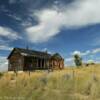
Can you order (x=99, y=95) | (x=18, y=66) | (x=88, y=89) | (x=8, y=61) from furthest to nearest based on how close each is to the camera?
(x=8, y=61)
(x=18, y=66)
(x=88, y=89)
(x=99, y=95)

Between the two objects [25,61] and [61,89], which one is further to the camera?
[25,61]

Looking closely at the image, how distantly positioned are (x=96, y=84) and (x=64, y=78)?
150 inches

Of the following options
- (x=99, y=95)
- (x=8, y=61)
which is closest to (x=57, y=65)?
(x=8, y=61)

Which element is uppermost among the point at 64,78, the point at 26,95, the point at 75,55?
the point at 75,55

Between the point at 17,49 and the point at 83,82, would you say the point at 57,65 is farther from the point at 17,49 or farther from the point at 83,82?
the point at 83,82

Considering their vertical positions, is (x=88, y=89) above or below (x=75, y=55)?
below

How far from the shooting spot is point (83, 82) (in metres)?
16.8

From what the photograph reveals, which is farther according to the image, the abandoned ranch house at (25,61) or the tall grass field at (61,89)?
the abandoned ranch house at (25,61)

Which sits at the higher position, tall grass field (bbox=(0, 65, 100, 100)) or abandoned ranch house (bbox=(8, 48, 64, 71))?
abandoned ranch house (bbox=(8, 48, 64, 71))

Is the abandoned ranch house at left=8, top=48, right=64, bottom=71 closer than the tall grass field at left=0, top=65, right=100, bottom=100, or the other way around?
the tall grass field at left=0, top=65, right=100, bottom=100

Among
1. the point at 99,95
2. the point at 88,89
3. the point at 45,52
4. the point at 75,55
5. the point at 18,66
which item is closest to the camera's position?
the point at 99,95

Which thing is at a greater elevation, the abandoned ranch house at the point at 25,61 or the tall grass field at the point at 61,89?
the abandoned ranch house at the point at 25,61

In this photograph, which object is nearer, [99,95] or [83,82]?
[99,95]

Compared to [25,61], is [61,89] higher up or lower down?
lower down
